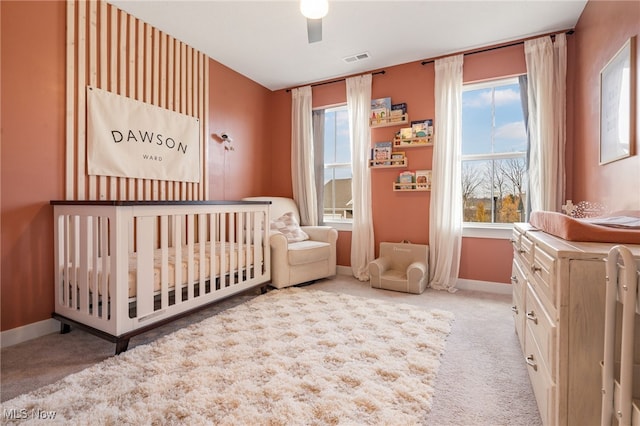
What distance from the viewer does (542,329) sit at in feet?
3.75

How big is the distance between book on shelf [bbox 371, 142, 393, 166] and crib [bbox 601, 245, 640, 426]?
9.33ft

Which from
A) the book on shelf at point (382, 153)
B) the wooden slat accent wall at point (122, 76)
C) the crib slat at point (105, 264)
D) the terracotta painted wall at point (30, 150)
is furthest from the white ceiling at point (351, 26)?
the crib slat at point (105, 264)

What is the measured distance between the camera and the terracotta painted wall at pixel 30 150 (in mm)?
1914

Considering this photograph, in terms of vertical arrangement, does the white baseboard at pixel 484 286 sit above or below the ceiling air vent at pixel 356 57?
below

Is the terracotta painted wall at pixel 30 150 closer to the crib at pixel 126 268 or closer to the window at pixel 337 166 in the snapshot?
the crib at pixel 126 268

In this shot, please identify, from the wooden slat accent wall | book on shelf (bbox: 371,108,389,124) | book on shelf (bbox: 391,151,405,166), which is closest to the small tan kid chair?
book on shelf (bbox: 391,151,405,166)

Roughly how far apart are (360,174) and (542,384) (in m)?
2.76

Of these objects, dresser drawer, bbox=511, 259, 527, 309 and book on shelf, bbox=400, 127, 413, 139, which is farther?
book on shelf, bbox=400, 127, 413, 139

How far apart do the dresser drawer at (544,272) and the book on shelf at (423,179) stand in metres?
2.06

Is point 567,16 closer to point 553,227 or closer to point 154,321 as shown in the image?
point 553,227

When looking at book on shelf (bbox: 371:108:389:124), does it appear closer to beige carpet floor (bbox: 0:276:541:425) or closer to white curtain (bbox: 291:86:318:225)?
white curtain (bbox: 291:86:318:225)

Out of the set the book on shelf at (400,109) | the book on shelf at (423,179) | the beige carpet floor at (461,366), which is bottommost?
the beige carpet floor at (461,366)

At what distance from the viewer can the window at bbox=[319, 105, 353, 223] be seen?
407 centimetres

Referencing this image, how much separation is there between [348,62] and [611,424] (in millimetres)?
3544
